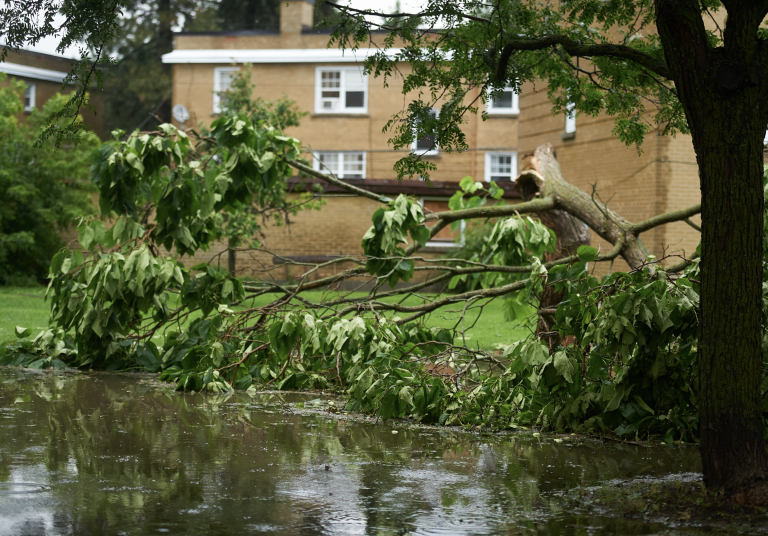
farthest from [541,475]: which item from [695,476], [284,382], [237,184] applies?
[237,184]

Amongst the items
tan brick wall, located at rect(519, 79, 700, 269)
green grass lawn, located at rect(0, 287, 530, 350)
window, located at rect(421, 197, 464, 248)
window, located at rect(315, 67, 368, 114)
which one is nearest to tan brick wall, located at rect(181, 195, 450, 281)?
window, located at rect(421, 197, 464, 248)

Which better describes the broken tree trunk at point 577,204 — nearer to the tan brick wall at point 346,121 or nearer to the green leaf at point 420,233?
the green leaf at point 420,233

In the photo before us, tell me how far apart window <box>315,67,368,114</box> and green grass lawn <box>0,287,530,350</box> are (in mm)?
14704

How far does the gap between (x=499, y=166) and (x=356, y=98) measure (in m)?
5.92

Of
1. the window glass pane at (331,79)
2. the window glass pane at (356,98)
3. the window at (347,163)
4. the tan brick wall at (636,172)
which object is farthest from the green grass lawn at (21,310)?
the window glass pane at (356,98)

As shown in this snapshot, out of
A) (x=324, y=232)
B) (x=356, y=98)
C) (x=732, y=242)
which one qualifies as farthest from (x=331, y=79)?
(x=732, y=242)

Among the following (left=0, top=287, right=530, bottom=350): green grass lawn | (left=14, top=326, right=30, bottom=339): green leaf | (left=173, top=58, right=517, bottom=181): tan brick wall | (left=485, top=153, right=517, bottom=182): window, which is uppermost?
(left=173, top=58, right=517, bottom=181): tan brick wall

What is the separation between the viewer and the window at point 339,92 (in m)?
32.0

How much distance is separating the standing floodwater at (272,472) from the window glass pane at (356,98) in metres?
26.4

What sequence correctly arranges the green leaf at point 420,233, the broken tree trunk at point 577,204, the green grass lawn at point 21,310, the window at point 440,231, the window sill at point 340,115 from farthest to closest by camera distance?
the window sill at point 340,115, the window at point 440,231, the green grass lawn at point 21,310, the broken tree trunk at point 577,204, the green leaf at point 420,233

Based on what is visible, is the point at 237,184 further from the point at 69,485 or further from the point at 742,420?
the point at 742,420

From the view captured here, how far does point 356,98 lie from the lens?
32188mm

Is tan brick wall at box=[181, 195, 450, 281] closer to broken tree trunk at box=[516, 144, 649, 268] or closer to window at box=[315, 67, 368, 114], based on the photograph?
window at box=[315, 67, 368, 114]

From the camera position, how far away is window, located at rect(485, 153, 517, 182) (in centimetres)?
3123
